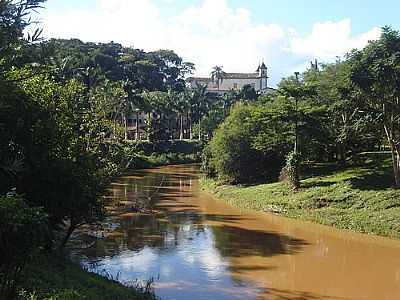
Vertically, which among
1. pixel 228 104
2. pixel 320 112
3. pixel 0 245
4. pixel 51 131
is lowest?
pixel 0 245

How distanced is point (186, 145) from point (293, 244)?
172 feet

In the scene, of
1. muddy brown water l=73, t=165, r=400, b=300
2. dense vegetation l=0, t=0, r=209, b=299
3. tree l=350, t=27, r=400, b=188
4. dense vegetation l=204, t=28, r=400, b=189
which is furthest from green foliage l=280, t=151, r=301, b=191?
dense vegetation l=0, t=0, r=209, b=299

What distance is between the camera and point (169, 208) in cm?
3634

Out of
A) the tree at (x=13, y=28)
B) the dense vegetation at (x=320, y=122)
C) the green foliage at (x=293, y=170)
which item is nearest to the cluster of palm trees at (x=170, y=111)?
the dense vegetation at (x=320, y=122)

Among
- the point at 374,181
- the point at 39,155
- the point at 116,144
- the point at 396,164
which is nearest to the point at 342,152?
the point at 374,181

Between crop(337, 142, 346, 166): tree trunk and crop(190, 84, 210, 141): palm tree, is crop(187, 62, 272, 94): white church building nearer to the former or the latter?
crop(190, 84, 210, 141): palm tree

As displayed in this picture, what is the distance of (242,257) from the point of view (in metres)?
23.1

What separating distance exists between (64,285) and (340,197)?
21848 mm

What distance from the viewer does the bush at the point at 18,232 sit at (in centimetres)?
780

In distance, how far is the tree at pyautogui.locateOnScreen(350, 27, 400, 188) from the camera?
2889 centimetres

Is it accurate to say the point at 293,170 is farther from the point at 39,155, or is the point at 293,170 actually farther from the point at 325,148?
the point at 39,155

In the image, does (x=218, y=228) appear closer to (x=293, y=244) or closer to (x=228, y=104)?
(x=293, y=244)

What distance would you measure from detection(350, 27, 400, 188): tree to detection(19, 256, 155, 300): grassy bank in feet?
63.7

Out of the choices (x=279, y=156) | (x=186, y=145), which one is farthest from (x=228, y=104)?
(x=279, y=156)
